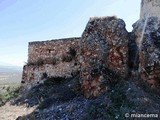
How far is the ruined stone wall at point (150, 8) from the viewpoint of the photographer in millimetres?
24734

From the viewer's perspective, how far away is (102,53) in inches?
650

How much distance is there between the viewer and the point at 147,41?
15867 millimetres

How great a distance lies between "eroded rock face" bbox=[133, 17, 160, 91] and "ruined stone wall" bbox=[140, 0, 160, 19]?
818 cm

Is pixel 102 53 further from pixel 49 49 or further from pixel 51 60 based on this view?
pixel 49 49

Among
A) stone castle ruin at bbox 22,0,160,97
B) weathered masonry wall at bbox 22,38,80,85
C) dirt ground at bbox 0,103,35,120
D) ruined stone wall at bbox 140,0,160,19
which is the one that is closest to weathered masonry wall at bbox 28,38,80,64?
weathered masonry wall at bbox 22,38,80,85

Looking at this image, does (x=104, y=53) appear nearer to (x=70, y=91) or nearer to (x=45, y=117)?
(x=70, y=91)

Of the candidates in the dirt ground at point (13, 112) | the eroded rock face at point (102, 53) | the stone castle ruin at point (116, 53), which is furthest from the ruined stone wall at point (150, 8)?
the dirt ground at point (13, 112)

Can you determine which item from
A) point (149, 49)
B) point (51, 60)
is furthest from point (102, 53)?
point (51, 60)

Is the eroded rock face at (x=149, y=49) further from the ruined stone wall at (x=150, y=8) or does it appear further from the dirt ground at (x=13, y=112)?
the ruined stone wall at (x=150, y=8)

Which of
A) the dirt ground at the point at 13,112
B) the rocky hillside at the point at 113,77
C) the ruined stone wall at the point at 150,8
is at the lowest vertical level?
the dirt ground at the point at 13,112

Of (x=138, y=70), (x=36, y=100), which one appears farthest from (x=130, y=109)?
(x=36, y=100)

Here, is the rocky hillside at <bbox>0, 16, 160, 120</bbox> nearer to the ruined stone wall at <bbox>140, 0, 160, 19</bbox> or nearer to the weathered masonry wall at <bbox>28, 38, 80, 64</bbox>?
the weathered masonry wall at <bbox>28, 38, 80, 64</bbox>

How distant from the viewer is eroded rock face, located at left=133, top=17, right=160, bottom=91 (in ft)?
49.9

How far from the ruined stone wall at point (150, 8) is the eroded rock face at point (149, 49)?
26.9 ft
